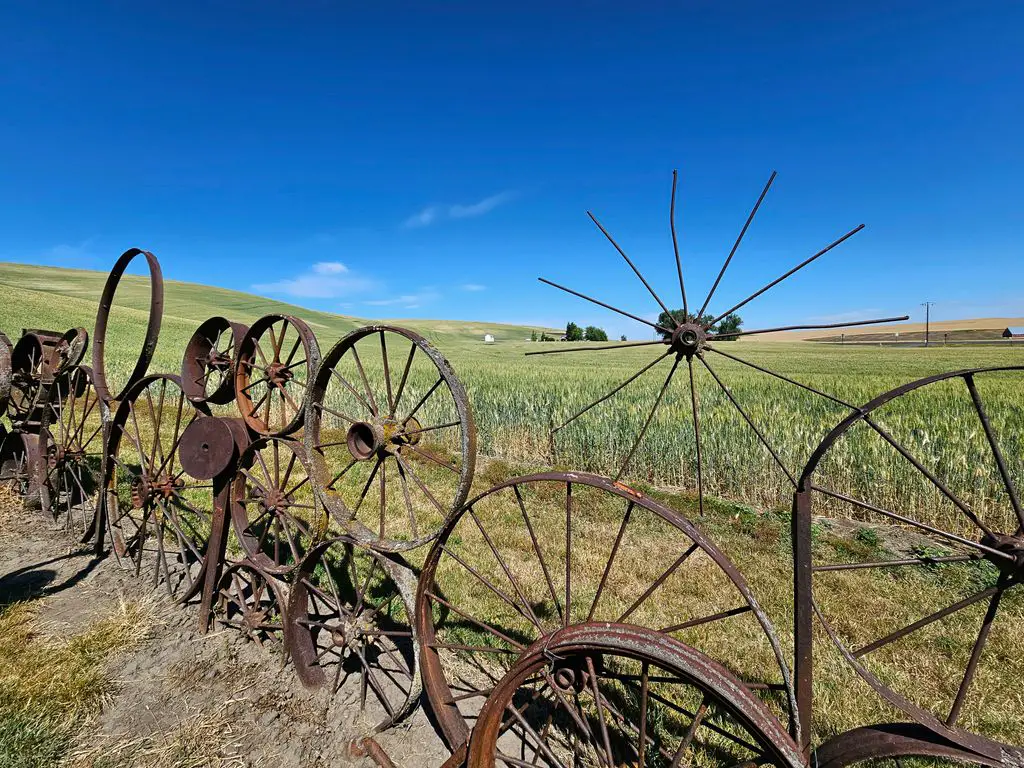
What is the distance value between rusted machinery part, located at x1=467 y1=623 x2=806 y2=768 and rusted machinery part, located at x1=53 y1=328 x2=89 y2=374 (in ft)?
15.3

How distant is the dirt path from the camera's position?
2.47 metres

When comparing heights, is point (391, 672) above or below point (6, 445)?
below

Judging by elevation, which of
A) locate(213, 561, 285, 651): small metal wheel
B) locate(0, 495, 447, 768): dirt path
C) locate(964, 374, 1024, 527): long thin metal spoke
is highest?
locate(964, 374, 1024, 527): long thin metal spoke

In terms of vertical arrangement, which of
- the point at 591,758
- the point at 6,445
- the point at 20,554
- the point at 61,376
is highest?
the point at 61,376

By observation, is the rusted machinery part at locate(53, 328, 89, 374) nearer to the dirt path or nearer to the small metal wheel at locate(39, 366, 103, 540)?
the small metal wheel at locate(39, 366, 103, 540)

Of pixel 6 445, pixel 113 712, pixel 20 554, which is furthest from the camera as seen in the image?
pixel 6 445

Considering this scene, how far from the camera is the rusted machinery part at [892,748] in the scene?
1498 millimetres

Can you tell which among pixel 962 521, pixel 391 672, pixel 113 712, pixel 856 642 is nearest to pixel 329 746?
pixel 391 672

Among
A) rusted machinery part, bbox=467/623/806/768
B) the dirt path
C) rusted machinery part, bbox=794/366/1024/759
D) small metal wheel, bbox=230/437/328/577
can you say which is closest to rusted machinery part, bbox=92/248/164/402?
small metal wheel, bbox=230/437/328/577

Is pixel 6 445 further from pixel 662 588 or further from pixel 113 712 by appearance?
pixel 662 588

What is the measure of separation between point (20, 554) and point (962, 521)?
9.09 m

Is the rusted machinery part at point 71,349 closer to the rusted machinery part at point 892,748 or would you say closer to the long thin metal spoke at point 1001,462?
the rusted machinery part at point 892,748

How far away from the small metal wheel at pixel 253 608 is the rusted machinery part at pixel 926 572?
282 cm

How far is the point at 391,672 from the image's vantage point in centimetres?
303
